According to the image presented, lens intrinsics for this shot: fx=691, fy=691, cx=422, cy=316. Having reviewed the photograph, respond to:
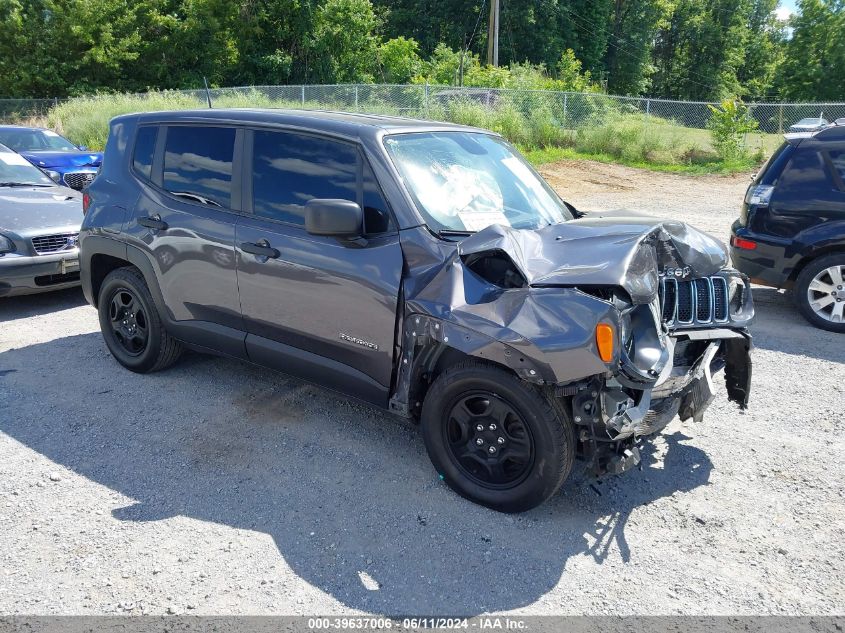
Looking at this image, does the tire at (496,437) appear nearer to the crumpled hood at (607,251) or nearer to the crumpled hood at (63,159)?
the crumpled hood at (607,251)

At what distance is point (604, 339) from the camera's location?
3.05m

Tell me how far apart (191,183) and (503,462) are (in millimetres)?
2853

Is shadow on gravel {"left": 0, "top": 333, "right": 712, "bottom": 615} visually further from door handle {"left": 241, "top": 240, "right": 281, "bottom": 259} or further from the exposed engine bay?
door handle {"left": 241, "top": 240, "right": 281, "bottom": 259}

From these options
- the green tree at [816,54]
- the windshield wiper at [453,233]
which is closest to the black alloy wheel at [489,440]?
the windshield wiper at [453,233]

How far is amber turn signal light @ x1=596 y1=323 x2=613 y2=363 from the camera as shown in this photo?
3.05 m

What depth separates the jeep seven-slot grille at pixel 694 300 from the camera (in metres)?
3.77

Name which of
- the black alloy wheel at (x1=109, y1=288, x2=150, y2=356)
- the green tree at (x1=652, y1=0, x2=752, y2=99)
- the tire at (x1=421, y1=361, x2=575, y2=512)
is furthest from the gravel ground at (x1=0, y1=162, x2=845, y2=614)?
the green tree at (x1=652, y1=0, x2=752, y2=99)

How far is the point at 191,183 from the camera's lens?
472 centimetres

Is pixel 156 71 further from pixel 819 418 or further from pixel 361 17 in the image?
pixel 819 418

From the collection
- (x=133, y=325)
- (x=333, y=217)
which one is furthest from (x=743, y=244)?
(x=133, y=325)

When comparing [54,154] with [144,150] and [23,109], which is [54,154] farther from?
[23,109]

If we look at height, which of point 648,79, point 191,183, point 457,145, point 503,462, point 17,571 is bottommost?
point 17,571

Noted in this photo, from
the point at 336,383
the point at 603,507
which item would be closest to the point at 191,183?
the point at 336,383

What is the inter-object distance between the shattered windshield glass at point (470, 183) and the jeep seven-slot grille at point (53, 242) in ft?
15.2
